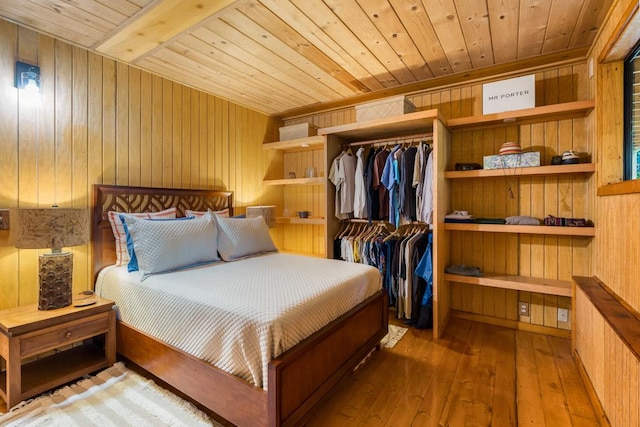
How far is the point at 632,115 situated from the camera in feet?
6.44

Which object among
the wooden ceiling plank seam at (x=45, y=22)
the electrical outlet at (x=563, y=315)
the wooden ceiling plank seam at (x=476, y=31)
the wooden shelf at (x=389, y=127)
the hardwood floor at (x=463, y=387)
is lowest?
the hardwood floor at (x=463, y=387)

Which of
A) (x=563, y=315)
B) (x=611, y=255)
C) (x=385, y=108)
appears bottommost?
(x=563, y=315)

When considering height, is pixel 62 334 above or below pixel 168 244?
below

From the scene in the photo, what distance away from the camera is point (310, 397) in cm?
156

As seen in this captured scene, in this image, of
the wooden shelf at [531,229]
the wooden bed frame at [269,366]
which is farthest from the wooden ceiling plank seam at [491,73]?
the wooden bed frame at [269,366]

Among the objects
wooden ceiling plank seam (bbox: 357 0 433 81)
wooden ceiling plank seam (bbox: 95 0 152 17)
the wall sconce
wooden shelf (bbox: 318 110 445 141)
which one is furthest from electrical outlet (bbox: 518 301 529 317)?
the wall sconce

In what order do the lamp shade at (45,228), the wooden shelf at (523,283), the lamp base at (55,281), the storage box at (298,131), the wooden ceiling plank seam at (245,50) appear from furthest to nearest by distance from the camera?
the storage box at (298,131)
the wooden shelf at (523,283)
the wooden ceiling plank seam at (245,50)
the lamp base at (55,281)
the lamp shade at (45,228)

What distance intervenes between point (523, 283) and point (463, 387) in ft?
3.62

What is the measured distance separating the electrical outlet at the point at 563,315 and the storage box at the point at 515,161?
1298 mm

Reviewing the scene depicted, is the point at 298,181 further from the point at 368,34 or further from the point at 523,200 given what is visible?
the point at 523,200

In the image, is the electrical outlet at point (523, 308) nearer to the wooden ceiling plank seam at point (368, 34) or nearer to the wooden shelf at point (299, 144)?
the wooden ceiling plank seam at point (368, 34)

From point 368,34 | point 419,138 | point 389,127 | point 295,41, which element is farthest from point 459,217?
point 295,41

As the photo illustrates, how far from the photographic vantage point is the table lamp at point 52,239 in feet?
6.10

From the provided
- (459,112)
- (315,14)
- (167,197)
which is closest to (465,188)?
(459,112)
